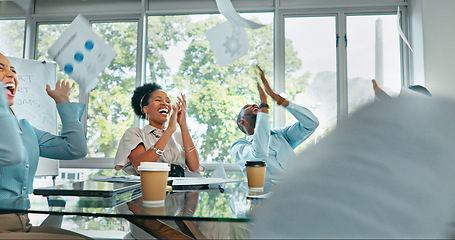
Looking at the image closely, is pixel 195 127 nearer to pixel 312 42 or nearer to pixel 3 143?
pixel 312 42

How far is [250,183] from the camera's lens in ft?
4.30

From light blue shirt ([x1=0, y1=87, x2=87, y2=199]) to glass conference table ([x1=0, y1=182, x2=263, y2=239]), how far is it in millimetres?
202

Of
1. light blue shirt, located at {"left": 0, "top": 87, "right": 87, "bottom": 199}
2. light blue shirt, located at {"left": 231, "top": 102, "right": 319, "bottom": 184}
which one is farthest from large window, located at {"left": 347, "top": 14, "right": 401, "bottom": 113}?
light blue shirt, located at {"left": 0, "top": 87, "right": 87, "bottom": 199}

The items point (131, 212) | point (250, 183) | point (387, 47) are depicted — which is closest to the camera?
point (131, 212)

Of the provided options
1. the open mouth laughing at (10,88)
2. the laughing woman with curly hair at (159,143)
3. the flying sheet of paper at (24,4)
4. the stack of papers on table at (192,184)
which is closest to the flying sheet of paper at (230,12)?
the stack of papers on table at (192,184)

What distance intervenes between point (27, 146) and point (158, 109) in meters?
0.89

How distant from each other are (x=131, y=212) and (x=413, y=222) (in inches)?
26.6

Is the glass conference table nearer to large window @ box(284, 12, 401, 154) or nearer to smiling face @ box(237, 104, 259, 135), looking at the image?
smiling face @ box(237, 104, 259, 135)

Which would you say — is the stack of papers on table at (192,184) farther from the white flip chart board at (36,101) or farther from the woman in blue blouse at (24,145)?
the white flip chart board at (36,101)

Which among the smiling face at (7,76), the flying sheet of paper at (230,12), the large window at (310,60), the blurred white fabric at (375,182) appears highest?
the large window at (310,60)

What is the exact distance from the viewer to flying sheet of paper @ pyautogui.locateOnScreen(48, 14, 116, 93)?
4.75 ft

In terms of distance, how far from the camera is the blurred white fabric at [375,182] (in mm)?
203

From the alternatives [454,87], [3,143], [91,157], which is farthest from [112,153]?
[454,87]

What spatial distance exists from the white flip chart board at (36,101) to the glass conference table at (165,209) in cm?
231
